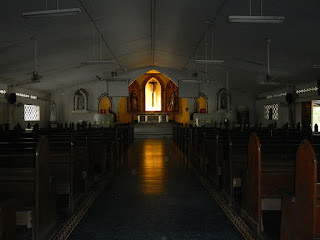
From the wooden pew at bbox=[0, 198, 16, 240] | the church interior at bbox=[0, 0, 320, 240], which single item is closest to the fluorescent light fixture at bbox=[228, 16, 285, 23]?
the church interior at bbox=[0, 0, 320, 240]

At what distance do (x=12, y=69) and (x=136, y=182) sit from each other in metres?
9.54

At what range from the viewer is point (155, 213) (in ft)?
11.4

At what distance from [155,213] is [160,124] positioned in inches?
667

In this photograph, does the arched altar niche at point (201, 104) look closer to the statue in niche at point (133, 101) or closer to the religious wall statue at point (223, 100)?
the religious wall statue at point (223, 100)

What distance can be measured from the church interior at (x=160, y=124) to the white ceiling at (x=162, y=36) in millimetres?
61

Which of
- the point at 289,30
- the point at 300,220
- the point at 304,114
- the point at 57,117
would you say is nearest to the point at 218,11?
the point at 289,30

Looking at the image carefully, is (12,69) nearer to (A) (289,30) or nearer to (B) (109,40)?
(B) (109,40)

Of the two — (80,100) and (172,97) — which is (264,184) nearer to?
(80,100)

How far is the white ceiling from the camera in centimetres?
742

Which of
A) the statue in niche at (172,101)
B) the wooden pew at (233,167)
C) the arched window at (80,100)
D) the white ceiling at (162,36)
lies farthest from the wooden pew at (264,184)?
the statue in niche at (172,101)

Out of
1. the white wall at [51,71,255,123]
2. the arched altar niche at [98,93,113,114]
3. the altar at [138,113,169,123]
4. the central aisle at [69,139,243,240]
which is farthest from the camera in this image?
the altar at [138,113,169,123]

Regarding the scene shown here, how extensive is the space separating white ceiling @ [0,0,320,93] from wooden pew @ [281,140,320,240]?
5582 mm

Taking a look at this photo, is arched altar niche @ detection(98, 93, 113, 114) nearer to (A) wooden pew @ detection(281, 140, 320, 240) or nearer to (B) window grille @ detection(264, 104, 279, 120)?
(B) window grille @ detection(264, 104, 279, 120)

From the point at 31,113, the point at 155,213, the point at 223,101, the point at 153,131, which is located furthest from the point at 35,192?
the point at 223,101
